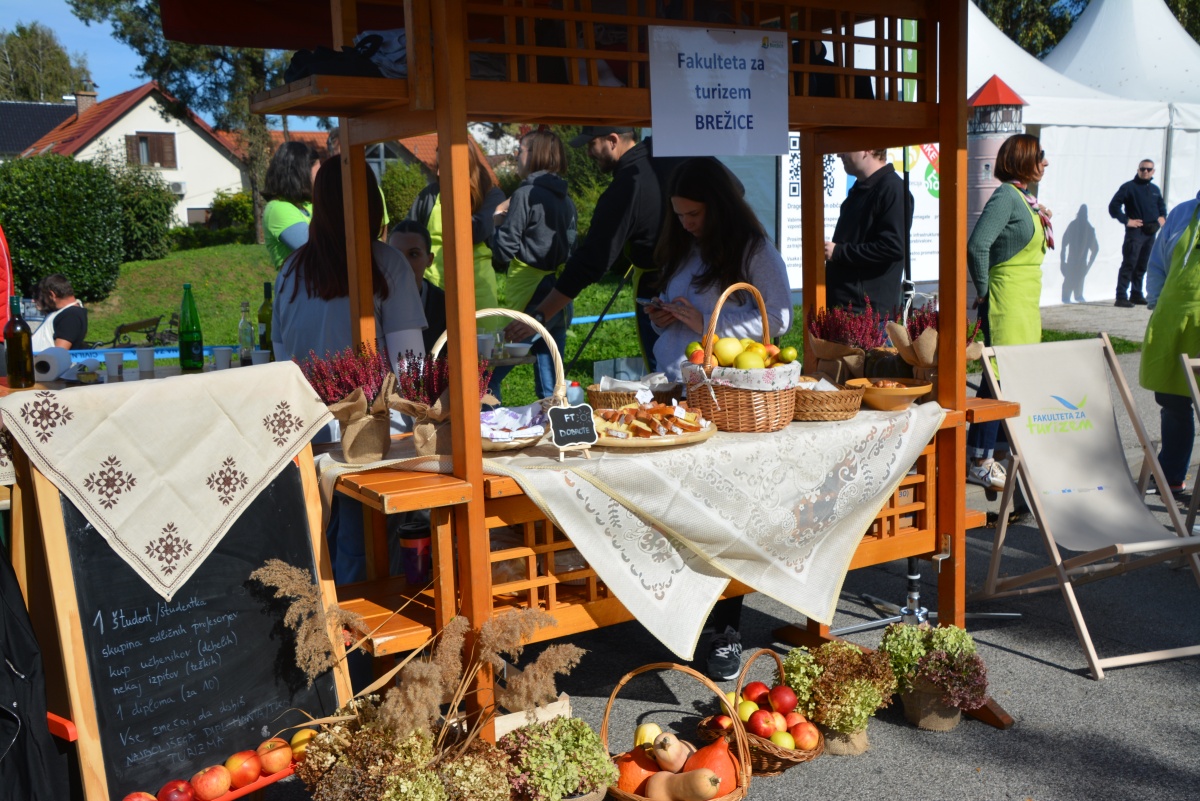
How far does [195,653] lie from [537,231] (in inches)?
159

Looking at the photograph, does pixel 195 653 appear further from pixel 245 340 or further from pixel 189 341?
pixel 245 340

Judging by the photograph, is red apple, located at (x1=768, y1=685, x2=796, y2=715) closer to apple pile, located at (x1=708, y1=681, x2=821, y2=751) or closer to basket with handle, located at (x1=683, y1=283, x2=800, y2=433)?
apple pile, located at (x1=708, y1=681, x2=821, y2=751)

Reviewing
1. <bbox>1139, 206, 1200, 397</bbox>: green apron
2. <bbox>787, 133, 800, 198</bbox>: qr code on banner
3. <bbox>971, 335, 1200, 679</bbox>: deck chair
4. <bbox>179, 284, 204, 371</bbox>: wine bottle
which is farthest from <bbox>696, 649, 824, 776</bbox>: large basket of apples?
<bbox>787, 133, 800, 198</bbox>: qr code on banner

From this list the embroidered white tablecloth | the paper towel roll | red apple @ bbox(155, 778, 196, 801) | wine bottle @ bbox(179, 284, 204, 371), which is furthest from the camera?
wine bottle @ bbox(179, 284, 204, 371)

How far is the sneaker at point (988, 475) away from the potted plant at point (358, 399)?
4028 millimetres

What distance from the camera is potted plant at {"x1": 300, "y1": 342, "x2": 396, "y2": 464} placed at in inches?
119

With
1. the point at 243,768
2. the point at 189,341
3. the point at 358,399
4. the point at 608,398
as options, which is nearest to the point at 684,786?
the point at 243,768

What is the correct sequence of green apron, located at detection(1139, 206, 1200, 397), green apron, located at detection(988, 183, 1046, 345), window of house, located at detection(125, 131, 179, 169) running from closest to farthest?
green apron, located at detection(1139, 206, 1200, 397), green apron, located at detection(988, 183, 1046, 345), window of house, located at detection(125, 131, 179, 169)

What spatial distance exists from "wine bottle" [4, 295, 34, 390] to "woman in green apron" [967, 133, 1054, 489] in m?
4.49

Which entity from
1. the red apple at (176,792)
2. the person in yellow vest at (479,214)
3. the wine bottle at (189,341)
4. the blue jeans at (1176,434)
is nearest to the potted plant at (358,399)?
the red apple at (176,792)

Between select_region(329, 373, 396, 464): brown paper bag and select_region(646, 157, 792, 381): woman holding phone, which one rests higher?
select_region(646, 157, 792, 381): woman holding phone

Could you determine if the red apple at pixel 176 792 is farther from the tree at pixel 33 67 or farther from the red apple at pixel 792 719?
the tree at pixel 33 67

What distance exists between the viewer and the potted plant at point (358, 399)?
3031 millimetres

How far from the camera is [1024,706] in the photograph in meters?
3.67
